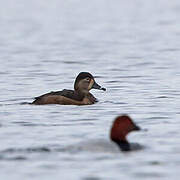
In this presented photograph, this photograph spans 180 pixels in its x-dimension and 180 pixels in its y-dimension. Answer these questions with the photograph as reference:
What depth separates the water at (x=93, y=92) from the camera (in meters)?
11.0

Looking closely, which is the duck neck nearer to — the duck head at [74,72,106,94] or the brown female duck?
the brown female duck

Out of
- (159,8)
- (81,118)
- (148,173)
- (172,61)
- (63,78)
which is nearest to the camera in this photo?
(148,173)

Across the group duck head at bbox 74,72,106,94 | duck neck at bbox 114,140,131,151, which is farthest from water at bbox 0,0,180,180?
duck head at bbox 74,72,106,94

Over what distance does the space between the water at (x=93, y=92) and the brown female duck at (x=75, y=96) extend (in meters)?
0.19

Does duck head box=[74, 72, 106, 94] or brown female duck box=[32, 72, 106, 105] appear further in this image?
duck head box=[74, 72, 106, 94]

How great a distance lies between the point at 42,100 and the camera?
54.5 ft

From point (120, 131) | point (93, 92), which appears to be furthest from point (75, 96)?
point (120, 131)

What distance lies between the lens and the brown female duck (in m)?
16.6

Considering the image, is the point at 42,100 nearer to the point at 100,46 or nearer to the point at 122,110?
the point at 122,110

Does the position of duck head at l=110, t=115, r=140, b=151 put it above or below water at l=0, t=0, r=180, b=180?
above

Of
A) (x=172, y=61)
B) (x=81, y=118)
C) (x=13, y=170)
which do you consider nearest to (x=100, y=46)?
(x=172, y=61)

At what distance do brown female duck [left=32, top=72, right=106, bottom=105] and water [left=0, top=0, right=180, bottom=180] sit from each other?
19 centimetres

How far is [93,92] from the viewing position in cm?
1983

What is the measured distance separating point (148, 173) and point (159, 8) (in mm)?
42742
